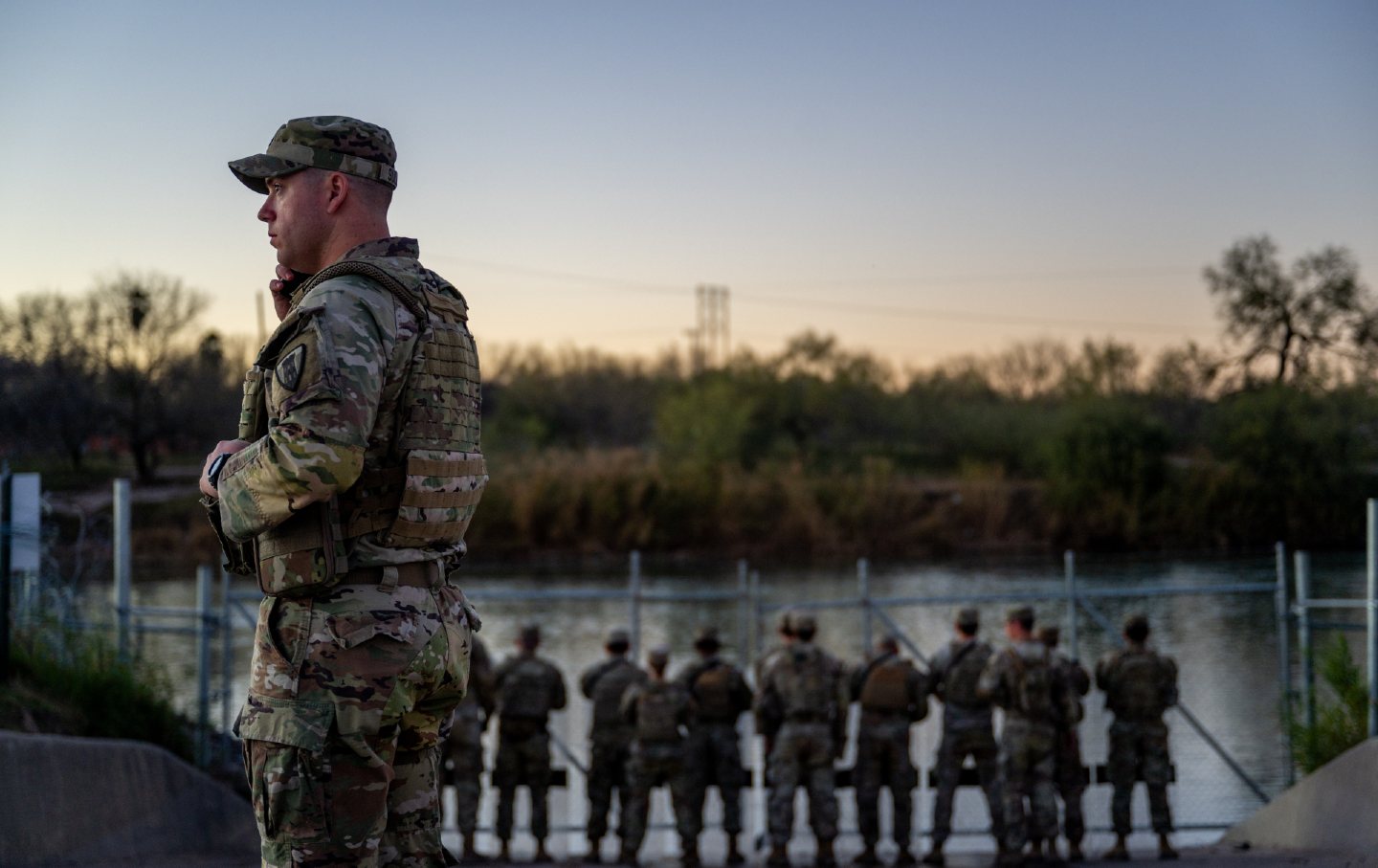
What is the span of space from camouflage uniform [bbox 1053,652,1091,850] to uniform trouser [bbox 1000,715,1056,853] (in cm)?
26

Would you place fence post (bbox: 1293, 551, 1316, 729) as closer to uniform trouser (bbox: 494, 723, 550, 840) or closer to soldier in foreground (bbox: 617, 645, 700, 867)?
soldier in foreground (bbox: 617, 645, 700, 867)

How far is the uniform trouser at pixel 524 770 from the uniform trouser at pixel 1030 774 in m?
3.42

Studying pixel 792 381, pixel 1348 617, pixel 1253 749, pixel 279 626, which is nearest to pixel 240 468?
pixel 279 626

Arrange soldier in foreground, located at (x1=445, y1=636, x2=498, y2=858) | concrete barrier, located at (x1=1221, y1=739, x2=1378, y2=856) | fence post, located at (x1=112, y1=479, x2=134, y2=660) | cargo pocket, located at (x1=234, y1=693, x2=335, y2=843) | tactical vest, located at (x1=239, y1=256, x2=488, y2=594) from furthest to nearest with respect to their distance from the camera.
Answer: fence post, located at (x1=112, y1=479, x2=134, y2=660), soldier in foreground, located at (x1=445, y1=636, x2=498, y2=858), concrete barrier, located at (x1=1221, y1=739, x2=1378, y2=856), tactical vest, located at (x1=239, y1=256, x2=488, y2=594), cargo pocket, located at (x1=234, y1=693, x2=335, y2=843)

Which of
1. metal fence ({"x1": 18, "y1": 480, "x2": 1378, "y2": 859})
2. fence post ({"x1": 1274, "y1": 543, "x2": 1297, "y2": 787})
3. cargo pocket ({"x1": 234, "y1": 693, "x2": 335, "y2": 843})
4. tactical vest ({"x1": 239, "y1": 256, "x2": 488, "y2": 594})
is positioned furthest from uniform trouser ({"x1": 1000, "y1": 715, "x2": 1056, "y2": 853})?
cargo pocket ({"x1": 234, "y1": 693, "x2": 335, "y2": 843})

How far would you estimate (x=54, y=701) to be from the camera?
28.3ft

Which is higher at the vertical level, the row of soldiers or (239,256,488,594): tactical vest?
(239,256,488,594): tactical vest

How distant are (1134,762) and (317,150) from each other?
9.02m

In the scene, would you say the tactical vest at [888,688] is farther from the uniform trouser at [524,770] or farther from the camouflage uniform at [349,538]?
the camouflage uniform at [349,538]

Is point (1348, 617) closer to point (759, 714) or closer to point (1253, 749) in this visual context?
point (1253, 749)

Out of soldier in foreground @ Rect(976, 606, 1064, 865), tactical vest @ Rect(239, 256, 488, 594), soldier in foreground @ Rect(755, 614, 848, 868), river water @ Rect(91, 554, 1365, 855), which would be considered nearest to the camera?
tactical vest @ Rect(239, 256, 488, 594)

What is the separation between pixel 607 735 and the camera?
35.7 ft

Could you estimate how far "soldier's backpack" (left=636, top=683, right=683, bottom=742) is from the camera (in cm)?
1033

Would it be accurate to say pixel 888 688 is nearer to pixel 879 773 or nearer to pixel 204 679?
pixel 879 773
